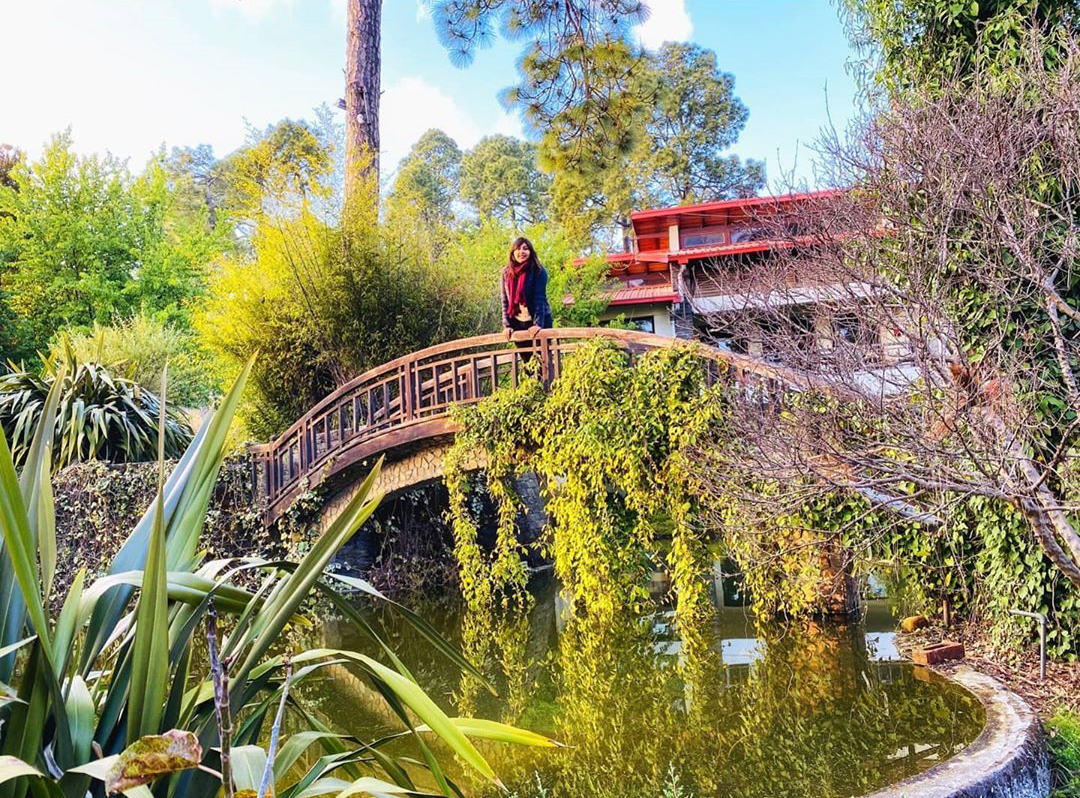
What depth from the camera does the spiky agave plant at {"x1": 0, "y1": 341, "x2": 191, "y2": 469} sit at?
33.6 ft

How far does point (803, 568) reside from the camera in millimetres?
6512

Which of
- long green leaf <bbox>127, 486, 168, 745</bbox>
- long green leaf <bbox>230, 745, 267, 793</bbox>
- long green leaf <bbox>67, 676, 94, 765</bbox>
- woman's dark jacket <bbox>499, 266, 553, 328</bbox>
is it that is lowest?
long green leaf <bbox>230, 745, 267, 793</bbox>

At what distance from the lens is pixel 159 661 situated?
151 cm

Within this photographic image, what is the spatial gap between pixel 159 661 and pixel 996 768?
135 inches

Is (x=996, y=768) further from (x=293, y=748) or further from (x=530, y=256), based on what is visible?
(x=530, y=256)

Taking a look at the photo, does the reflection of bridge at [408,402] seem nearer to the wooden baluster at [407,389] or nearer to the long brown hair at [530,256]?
the wooden baluster at [407,389]

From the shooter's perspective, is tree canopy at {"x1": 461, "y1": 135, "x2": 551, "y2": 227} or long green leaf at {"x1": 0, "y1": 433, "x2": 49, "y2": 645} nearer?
long green leaf at {"x1": 0, "y1": 433, "x2": 49, "y2": 645}

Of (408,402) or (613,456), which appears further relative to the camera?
(408,402)

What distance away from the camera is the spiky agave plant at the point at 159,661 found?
55.3 inches

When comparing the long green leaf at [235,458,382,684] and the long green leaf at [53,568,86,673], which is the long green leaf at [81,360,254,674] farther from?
the long green leaf at [235,458,382,684]

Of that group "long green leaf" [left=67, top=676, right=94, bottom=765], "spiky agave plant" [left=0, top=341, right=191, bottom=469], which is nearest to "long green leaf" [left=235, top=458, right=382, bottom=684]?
"long green leaf" [left=67, top=676, right=94, bottom=765]

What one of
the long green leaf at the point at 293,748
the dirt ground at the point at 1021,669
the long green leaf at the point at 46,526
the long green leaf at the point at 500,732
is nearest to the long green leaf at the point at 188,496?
the long green leaf at the point at 46,526

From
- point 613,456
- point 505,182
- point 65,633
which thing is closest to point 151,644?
point 65,633

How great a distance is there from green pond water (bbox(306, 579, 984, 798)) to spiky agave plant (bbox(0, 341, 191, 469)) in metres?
4.47
